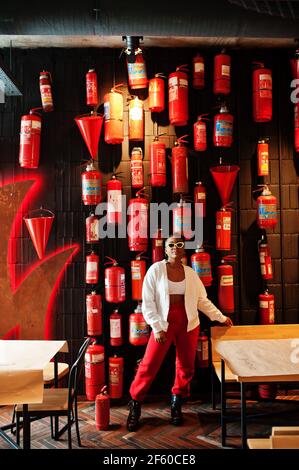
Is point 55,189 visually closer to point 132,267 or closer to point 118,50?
point 132,267

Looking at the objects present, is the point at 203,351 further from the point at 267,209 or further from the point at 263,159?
the point at 263,159

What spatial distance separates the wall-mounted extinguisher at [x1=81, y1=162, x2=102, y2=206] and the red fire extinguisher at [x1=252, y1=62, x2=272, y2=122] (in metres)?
1.63

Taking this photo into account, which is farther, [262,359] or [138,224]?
[138,224]

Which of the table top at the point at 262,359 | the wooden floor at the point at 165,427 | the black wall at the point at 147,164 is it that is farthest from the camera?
the black wall at the point at 147,164

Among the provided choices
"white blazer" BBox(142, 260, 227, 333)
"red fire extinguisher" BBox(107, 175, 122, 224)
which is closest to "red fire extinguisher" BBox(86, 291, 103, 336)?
"white blazer" BBox(142, 260, 227, 333)

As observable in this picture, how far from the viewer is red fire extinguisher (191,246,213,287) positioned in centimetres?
416

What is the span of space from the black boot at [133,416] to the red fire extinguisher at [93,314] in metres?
0.78

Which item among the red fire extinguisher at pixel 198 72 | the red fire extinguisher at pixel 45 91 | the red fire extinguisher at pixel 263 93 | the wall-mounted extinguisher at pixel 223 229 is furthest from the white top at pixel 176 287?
the red fire extinguisher at pixel 45 91

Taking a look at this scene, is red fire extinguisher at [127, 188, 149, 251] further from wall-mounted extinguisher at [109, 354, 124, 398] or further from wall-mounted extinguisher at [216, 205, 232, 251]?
wall-mounted extinguisher at [109, 354, 124, 398]

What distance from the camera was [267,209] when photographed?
13.8 feet

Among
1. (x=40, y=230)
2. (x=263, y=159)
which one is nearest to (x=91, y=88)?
(x=40, y=230)

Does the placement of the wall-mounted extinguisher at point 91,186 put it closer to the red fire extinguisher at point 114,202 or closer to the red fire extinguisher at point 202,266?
the red fire extinguisher at point 114,202

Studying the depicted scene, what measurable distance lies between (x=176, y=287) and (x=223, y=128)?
1.58m

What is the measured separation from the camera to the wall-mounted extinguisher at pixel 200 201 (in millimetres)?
4289
